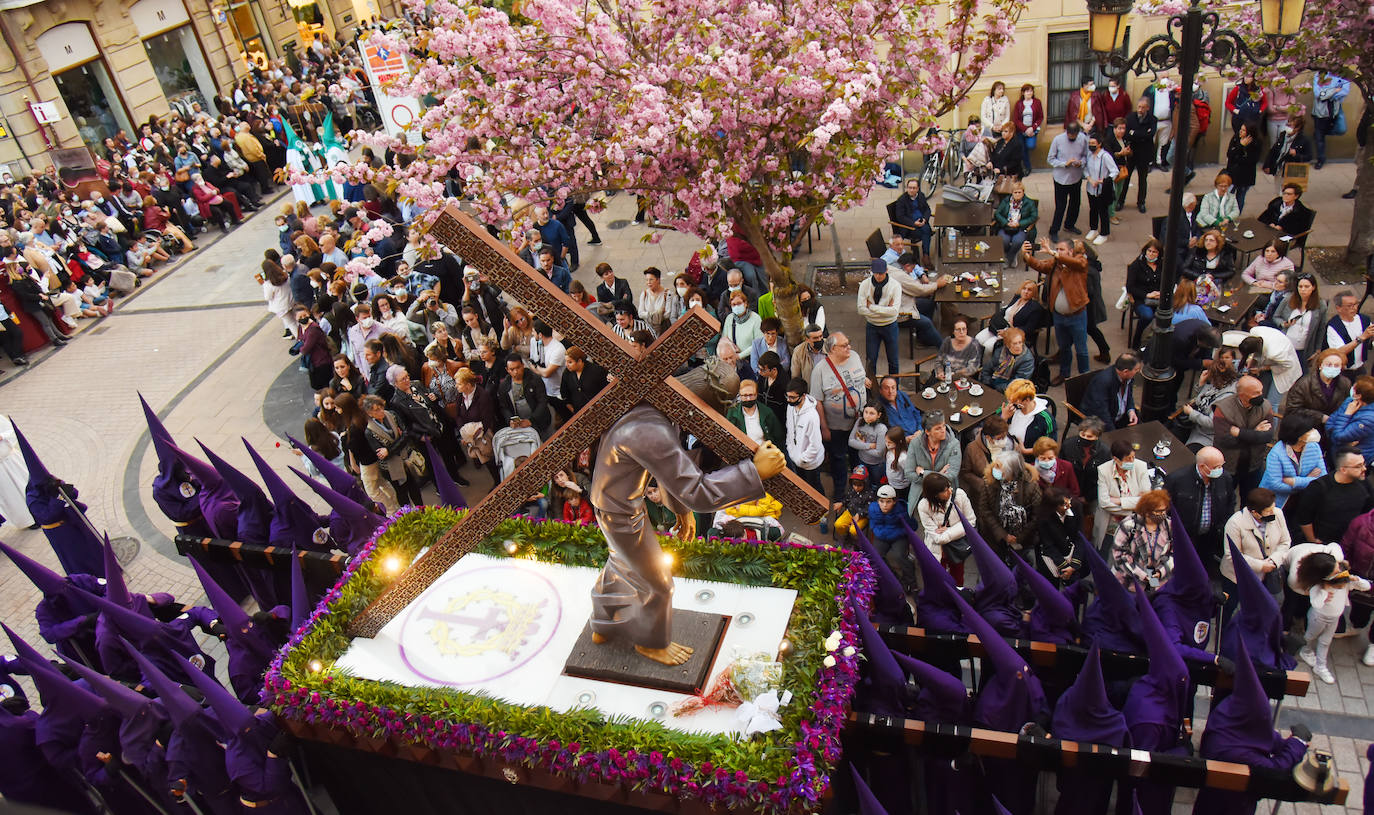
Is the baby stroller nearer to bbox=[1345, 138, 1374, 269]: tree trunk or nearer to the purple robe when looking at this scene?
the purple robe

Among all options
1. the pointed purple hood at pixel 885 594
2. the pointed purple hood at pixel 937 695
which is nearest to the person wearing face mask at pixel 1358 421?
the pointed purple hood at pixel 885 594

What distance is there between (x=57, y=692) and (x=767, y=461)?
5.03 m

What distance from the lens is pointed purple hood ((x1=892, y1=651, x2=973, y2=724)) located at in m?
5.53

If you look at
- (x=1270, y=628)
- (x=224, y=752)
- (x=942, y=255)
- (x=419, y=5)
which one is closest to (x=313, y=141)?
(x=419, y=5)

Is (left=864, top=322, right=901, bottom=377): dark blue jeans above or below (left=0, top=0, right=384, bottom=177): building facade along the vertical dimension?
below

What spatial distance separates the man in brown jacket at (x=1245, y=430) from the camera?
7684 mm

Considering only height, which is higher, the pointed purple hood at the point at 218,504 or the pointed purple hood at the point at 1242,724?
the pointed purple hood at the point at 218,504

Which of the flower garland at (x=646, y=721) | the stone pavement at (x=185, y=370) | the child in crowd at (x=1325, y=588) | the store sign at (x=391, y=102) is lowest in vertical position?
the stone pavement at (x=185, y=370)

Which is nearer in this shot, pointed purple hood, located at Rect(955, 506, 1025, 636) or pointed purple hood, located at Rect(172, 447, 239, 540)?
pointed purple hood, located at Rect(955, 506, 1025, 636)

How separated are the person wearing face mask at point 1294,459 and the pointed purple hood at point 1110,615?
7.69ft

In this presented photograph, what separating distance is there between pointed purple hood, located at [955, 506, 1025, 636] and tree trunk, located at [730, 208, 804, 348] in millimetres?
5056

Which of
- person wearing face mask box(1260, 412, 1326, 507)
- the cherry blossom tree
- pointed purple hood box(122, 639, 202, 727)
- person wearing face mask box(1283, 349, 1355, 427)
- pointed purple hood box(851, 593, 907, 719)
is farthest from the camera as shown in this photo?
the cherry blossom tree

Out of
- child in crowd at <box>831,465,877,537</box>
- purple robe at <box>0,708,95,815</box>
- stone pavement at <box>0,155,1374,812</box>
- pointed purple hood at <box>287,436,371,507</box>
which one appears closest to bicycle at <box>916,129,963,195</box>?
stone pavement at <box>0,155,1374,812</box>

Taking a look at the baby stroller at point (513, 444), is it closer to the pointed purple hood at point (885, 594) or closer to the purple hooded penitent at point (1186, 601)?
the pointed purple hood at point (885, 594)
